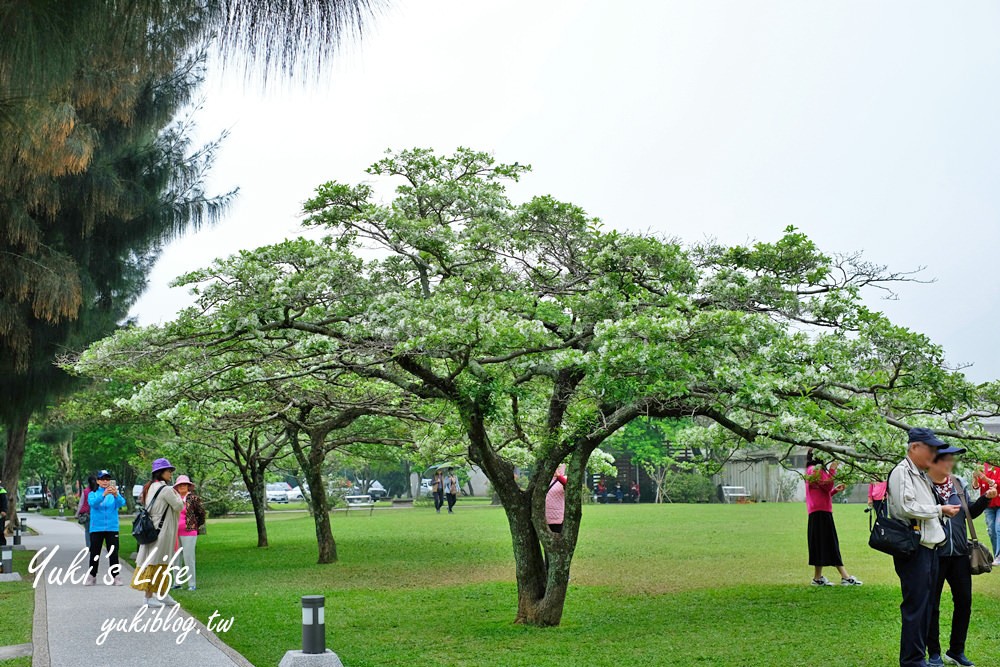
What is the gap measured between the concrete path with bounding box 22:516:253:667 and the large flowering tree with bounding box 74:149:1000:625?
2.63 metres

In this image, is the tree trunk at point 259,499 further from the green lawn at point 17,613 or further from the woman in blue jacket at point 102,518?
the woman in blue jacket at point 102,518

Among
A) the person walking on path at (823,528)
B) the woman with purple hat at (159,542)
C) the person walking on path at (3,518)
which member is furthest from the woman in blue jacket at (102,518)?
the person walking on path at (823,528)

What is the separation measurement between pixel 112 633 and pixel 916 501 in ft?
24.9

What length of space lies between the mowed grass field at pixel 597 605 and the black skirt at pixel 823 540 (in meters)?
0.39

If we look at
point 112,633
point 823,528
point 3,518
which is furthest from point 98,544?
point 823,528

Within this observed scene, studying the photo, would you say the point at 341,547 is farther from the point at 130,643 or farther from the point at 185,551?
the point at 130,643

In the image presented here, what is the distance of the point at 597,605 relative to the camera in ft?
41.1

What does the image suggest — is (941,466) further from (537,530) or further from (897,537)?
(537,530)

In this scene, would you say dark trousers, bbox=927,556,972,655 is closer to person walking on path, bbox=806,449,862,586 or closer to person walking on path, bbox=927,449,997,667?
person walking on path, bbox=927,449,997,667

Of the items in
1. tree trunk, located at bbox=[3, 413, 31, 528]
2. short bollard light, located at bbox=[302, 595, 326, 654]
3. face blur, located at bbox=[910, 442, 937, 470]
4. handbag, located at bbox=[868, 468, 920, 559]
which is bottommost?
short bollard light, located at bbox=[302, 595, 326, 654]

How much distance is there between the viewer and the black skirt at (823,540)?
13.0 m

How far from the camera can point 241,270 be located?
10.6m

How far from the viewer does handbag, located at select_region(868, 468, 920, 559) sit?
7.31 metres

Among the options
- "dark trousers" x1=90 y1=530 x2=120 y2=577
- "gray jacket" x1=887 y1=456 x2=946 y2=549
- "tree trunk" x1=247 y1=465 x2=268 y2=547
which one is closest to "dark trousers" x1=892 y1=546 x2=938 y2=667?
"gray jacket" x1=887 y1=456 x2=946 y2=549
